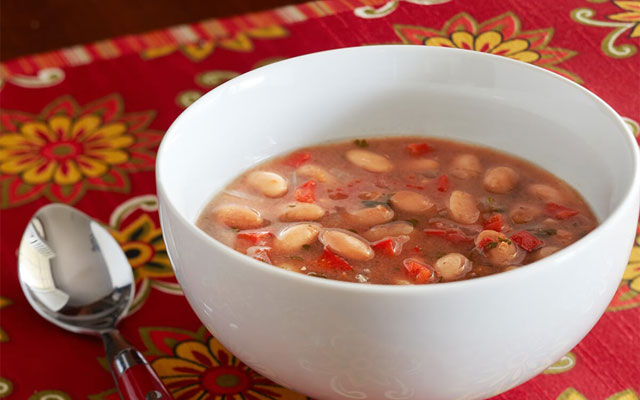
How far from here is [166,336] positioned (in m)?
0.92

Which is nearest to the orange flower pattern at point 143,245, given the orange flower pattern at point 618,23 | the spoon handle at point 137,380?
the spoon handle at point 137,380

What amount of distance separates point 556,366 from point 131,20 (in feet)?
5.46

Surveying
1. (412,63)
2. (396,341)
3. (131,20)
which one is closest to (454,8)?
(412,63)

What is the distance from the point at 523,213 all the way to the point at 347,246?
19cm

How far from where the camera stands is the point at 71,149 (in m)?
1.25

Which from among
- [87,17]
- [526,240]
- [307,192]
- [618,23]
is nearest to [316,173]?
[307,192]

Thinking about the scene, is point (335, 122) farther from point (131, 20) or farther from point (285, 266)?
point (131, 20)

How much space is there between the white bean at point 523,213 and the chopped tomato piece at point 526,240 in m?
0.03

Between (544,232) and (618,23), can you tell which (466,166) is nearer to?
(544,232)

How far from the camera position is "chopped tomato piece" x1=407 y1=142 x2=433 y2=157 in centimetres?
99

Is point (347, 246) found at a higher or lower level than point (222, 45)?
higher

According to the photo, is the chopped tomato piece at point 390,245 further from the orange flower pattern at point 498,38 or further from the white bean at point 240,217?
the orange flower pattern at point 498,38

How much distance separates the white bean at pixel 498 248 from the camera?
78cm

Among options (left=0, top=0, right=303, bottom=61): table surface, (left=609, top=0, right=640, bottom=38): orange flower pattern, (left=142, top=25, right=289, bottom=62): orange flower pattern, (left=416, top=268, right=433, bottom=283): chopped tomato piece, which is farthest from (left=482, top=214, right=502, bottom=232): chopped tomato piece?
(left=0, top=0, right=303, bottom=61): table surface
